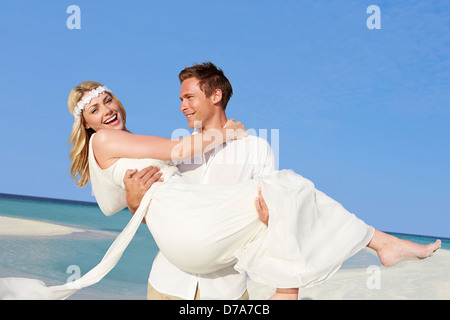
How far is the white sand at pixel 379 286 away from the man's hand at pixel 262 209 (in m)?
5.11

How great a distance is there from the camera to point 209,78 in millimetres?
3254

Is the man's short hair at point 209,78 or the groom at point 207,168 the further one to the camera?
the man's short hair at point 209,78

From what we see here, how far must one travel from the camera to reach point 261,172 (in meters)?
3.03

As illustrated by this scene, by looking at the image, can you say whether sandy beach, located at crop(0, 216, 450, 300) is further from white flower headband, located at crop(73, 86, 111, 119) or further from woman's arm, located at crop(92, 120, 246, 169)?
white flower headband, located at crop(73, 86, 111, 119)

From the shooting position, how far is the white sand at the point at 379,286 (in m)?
7.59

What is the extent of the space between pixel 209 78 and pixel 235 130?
0.55m

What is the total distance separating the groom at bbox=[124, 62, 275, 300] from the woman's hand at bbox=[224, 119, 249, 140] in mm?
46

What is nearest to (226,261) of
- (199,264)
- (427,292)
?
(199,264)

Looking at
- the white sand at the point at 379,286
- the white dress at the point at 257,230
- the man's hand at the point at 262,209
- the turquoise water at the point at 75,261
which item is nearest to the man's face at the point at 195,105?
the white dress at the point at 257,230

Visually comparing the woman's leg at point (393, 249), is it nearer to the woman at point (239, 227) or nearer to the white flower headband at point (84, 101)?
the woman at point (239, 227)

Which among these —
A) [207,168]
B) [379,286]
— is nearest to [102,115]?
[207,168]
